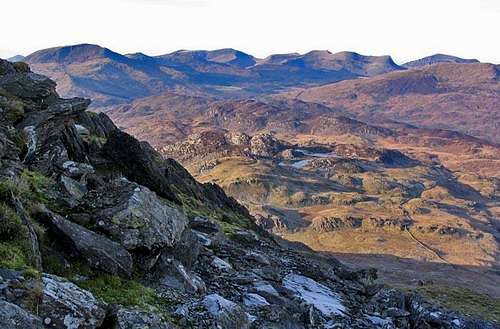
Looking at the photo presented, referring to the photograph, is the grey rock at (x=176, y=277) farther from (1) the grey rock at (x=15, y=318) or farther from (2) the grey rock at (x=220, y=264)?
(1) the grey rock at (x=15, y=318)

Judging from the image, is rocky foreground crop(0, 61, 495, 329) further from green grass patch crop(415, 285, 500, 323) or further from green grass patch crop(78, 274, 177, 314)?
green grass patch crop(415, 285, 500, 323)

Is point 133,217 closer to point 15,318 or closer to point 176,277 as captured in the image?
point 176,277

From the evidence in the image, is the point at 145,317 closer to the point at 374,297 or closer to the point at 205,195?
the point at 374,297

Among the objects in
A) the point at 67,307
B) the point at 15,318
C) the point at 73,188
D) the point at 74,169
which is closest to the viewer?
the point at 15,318

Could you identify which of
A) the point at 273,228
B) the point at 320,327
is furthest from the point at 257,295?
the point at 273,228

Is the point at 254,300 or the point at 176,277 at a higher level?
the point at 176,277

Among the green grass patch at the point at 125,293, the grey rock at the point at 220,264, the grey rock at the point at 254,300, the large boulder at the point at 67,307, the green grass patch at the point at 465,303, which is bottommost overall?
the green grass patch at the point at 465,303

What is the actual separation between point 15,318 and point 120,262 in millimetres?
6711

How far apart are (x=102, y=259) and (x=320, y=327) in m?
10.0

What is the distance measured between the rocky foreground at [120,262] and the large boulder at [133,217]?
5cm

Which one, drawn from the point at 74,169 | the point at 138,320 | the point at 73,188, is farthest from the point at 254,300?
the point at 74,169

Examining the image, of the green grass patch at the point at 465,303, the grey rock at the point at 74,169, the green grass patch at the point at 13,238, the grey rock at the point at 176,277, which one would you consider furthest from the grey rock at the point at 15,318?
the green grass patch at the point at 465,303

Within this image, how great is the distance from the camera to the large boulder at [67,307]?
12828 millimetres

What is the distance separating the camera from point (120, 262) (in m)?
18.2
